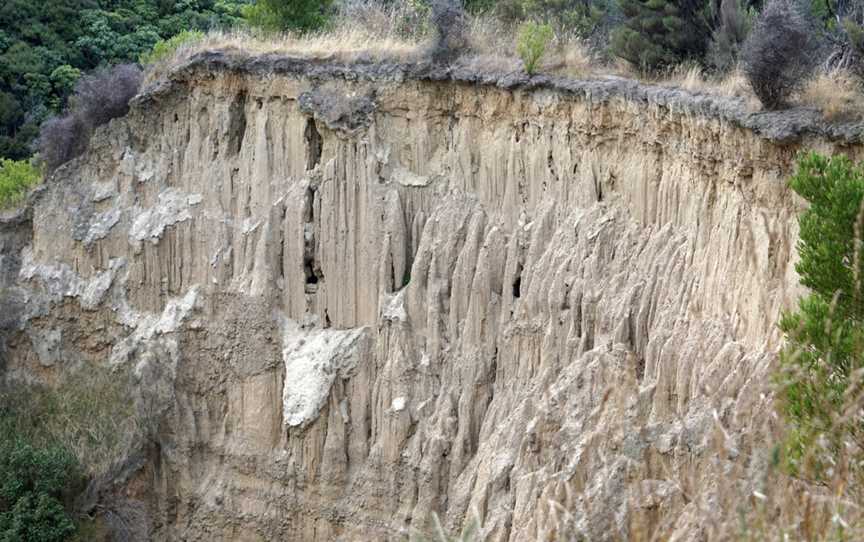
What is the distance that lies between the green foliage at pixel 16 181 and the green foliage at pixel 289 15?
20.5ft

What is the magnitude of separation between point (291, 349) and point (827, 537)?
1476 cm

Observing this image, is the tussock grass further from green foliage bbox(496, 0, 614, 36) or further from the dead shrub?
green foliage bbox(496, 0, 614, 36)

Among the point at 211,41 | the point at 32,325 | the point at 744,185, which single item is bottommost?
the point at 32,325

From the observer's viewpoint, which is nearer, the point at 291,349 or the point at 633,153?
the point at 633,153

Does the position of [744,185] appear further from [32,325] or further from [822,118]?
[32,325]

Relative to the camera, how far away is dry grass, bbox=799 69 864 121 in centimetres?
1281

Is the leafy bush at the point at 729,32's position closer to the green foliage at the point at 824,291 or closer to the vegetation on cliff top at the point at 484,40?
the vegetation on cliff top at the point at 484,40

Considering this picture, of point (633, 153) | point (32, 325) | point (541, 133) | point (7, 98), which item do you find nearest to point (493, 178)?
point (541, 133)

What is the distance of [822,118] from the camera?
12859mm

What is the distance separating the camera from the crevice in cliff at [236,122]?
21.6 meters

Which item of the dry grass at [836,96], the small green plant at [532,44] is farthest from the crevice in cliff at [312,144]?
the dry grass at [836,96]

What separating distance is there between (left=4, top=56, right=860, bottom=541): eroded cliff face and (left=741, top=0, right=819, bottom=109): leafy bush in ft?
1.92

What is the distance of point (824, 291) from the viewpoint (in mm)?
9898

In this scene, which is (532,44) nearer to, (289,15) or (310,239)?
(310,239)
